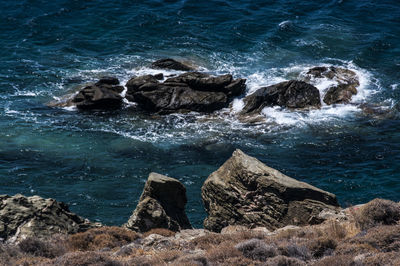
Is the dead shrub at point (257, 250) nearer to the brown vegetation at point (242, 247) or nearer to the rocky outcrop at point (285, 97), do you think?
the brown vegetation at point (242, 247)

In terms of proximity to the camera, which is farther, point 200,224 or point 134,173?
point 134,173

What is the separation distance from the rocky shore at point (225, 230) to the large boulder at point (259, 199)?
44mm

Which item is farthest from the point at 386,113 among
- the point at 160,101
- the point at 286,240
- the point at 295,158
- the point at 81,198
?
the point at 286,240

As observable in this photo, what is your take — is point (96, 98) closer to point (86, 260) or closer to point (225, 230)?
point (225, 230)

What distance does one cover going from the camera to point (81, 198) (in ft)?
102

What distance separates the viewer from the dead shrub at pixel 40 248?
17873mm

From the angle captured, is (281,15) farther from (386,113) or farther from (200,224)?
(200,224)

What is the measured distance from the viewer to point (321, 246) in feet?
54.2

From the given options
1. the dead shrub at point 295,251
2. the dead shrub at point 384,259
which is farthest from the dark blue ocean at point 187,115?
the dead shrub at point 384,259

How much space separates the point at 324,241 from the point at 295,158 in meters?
18.9

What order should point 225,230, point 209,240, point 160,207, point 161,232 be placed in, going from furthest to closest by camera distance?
1. point 160,207
2. point 225,230
3. point 161,232
4. point 209,240

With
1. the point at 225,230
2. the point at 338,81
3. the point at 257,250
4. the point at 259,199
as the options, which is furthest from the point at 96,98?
the point at 257,250

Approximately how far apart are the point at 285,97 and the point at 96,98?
1482cm

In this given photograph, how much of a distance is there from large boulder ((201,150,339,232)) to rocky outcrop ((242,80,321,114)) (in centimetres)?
1700
